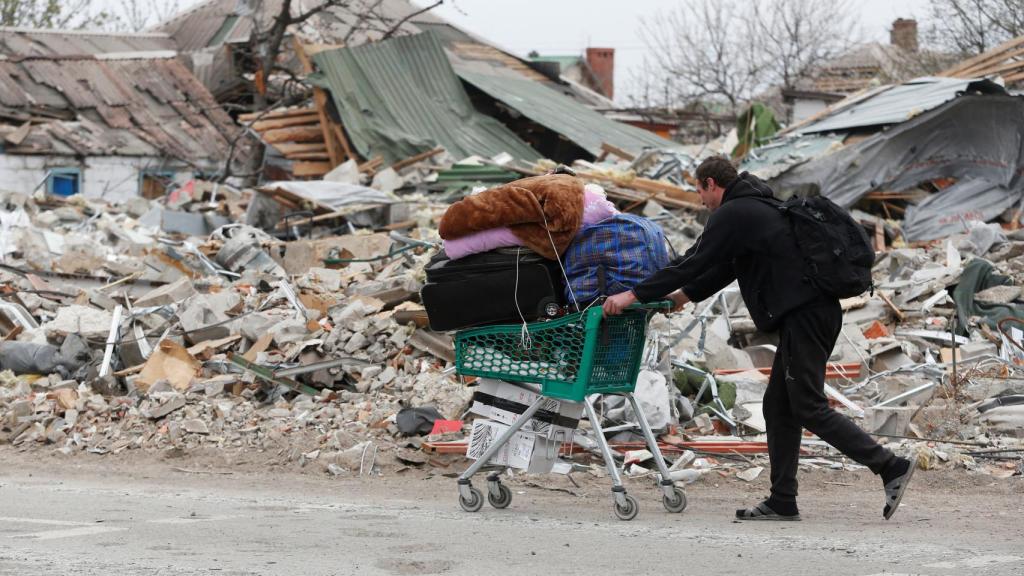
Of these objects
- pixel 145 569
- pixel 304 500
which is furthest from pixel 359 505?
pixel 145 569

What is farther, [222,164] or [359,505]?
[222,164]

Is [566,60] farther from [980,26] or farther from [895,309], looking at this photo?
[895,309]

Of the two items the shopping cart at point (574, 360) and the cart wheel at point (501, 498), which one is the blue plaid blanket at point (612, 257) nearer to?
the shopping cart at point (574, 360)

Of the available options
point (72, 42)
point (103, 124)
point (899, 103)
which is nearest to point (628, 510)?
point (899, 103)

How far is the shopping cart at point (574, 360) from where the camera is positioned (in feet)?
18.9

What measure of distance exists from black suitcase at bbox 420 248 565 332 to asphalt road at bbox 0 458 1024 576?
3.32 feet

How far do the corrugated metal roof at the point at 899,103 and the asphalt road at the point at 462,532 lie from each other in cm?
1097

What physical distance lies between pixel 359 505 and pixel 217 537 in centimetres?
122

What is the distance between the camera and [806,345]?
5.64 meters

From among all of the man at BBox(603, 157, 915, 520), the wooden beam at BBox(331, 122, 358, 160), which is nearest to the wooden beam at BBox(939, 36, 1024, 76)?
the wooden beam at BBox(331, 122, 358, 160)

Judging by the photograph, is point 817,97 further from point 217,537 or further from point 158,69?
point 217,537

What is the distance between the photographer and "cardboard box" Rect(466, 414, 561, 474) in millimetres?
6043

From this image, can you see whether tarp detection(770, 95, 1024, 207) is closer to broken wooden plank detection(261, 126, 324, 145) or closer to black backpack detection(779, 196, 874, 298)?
broken wooden plank detection(261, 126, 324, 145)

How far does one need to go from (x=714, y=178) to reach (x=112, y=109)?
2421 cm
